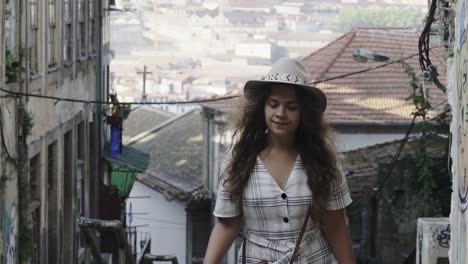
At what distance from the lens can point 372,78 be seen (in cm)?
3525

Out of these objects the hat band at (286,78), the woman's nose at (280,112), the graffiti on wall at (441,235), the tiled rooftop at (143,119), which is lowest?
the tiled rooftop at (143,119)

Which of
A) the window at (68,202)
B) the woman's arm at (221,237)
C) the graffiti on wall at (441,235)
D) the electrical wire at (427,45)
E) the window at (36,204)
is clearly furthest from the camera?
the window at (68,202)

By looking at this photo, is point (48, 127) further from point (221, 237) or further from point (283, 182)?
point (283, 182)

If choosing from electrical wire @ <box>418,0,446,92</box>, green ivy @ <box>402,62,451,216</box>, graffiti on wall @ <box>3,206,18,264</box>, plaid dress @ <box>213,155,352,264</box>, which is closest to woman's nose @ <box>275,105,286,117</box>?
plaid dress @ <box>213,155,352,264</box>

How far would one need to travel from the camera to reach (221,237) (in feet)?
20.9

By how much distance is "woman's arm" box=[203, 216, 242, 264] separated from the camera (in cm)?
632

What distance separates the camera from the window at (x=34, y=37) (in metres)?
17.7

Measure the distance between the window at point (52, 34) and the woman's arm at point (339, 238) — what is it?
13970mm

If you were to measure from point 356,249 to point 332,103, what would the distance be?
26.0 feet

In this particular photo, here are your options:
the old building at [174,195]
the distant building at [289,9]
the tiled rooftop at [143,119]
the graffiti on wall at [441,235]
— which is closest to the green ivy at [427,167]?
the graffiti on wall at [441,235]

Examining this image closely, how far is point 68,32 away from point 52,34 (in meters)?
2.31

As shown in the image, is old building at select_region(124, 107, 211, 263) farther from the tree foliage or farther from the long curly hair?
the long curly hair

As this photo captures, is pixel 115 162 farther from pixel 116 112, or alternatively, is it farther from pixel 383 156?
pixel 383 156

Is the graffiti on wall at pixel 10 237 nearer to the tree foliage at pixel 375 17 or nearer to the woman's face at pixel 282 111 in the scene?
the woman's face at pixel 282 111
